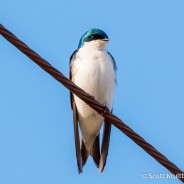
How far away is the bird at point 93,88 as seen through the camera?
4.55 meters

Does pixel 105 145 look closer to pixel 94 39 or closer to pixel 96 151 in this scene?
pixel 96 151

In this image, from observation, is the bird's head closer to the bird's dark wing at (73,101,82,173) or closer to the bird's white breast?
the bird's white breast

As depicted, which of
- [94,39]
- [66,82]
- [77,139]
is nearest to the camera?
Result: [66,82]

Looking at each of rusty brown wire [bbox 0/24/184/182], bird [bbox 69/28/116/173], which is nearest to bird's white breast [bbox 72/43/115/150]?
bird [bbox 69/28/116/173]

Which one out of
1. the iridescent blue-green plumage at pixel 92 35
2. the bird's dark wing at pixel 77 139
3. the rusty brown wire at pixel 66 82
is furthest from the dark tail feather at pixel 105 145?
the rusty brown wire at pixel 66 82

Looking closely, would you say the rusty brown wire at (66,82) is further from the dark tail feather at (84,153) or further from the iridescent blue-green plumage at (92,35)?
the iridescent blue-green plumage at (92,35)

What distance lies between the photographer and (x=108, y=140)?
14.9 feet

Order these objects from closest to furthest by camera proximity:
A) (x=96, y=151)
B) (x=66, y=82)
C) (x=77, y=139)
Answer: (x=66, y=82)
(x=77, y=139)
(x=96, y=151)

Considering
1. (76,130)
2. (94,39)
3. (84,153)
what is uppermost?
(94,39)

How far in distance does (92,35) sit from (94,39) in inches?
2.4

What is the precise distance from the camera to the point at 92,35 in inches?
195

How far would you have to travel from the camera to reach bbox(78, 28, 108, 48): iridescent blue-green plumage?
4.89 metres

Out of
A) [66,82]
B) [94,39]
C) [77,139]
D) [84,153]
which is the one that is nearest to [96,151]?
[84,153]

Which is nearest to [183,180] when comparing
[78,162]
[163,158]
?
[163,158]
